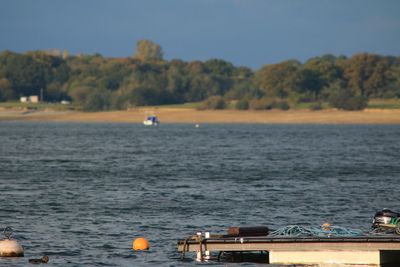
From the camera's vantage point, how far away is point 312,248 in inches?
1361

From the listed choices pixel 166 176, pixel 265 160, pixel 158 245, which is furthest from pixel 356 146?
pixel 158 245

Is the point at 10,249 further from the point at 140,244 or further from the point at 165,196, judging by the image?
the point at 165,196

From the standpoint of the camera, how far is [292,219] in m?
46.6

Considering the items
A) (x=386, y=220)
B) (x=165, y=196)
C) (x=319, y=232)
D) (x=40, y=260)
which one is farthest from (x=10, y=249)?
(x=165, y=196)

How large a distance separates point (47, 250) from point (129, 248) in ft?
9.11

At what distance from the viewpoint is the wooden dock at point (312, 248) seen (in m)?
34.1

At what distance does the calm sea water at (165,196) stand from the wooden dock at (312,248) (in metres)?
1.29

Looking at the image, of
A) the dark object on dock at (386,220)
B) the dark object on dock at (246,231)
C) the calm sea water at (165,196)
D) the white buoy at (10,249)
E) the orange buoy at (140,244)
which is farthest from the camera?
the calm sea water at (165,196)

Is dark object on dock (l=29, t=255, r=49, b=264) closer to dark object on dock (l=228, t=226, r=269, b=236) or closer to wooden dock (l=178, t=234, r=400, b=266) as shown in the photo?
wooden dock (l=178, t=234, r=400, b=266)

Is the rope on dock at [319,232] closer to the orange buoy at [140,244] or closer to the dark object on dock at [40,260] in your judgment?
the orange buoy at [140,244]

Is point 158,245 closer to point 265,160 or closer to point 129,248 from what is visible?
point 129,248

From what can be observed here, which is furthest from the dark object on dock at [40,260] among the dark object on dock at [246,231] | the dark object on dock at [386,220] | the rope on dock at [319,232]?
the dark object on dock at [386,220]

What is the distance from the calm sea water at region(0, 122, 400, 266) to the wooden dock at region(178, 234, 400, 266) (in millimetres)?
1289

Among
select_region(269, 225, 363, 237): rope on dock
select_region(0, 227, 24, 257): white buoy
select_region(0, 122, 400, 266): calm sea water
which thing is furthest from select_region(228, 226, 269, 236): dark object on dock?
select_region(0, 227, 24, 257): white buoy
